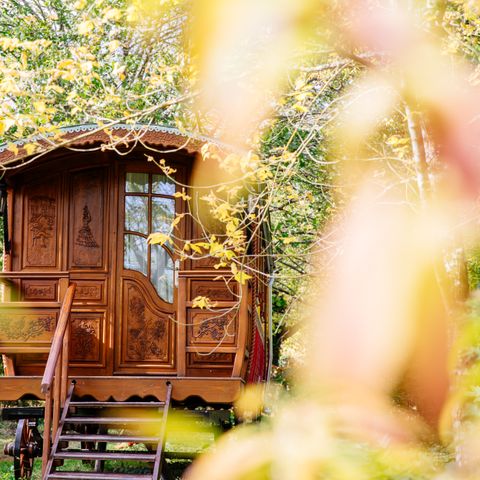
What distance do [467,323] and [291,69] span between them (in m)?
4.48

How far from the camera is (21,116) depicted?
529 cm

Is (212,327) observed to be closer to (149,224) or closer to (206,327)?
(206,327)

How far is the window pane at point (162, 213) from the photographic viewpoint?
7930 mm

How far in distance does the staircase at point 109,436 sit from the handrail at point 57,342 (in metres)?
0.71

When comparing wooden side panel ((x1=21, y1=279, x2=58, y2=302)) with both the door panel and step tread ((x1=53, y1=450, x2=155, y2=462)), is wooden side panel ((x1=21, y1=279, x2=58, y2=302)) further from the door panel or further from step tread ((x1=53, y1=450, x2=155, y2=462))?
step tread ((x1=53, y1=450, x2=155, y2=462))

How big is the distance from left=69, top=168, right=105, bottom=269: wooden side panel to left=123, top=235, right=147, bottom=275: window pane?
0.29m

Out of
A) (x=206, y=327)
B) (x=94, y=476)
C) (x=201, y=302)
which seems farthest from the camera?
(x=206, y=327)

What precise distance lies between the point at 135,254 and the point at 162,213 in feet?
1.89

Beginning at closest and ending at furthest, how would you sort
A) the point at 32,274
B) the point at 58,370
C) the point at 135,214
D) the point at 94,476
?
1. the point at 94,476
2. the point at 58,370
3. the point at 32,274
4. the point at 135,214

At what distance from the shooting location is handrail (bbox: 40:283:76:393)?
613 centimetres

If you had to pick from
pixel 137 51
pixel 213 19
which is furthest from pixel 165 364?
pixel 137 51

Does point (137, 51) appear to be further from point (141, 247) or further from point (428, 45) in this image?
point (428, 45)

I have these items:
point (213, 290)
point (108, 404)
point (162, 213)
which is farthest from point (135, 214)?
point (108, 404)

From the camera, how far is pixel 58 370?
6938 mm
